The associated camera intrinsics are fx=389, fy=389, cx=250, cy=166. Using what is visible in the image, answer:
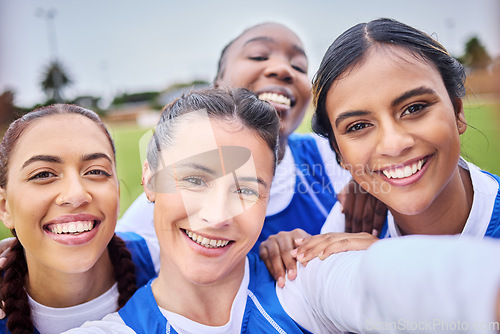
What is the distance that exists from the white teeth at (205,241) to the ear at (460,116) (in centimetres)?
99

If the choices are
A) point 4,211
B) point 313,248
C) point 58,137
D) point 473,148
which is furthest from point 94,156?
point 473,148

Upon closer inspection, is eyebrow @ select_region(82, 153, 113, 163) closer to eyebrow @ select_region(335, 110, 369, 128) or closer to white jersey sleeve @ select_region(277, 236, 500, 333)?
eyebrow @ select_region(335, 110, 369, 128)

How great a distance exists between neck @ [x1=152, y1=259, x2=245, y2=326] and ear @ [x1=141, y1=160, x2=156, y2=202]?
0.27 m

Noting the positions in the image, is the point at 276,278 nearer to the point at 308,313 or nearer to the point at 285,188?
the point at 308,313

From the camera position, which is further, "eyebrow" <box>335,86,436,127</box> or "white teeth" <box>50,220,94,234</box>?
"white teeth" <box>50,220,94,234</box>

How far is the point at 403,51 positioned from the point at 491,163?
7.06 meters

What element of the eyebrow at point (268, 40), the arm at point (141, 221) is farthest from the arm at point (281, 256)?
the eyebrow at point (268, 40)

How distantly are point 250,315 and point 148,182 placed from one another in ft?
2.07

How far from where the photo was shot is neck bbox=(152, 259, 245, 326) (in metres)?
→ 1.42

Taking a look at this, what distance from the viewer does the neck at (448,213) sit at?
158cm

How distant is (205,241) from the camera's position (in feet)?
4.42

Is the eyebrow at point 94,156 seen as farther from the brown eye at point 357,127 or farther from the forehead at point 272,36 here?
the forehead at point 272,36

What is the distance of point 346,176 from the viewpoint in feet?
7.86

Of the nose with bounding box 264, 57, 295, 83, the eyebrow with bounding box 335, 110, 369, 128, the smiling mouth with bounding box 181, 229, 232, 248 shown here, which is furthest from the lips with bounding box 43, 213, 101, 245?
the nose with bounding box 264, 57, 295, 83
